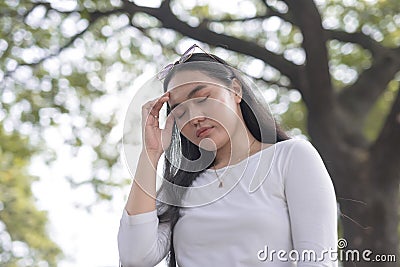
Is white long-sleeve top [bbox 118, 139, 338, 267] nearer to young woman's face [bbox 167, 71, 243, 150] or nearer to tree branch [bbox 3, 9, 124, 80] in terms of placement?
young woman's face [bbox 167, 71, 243, 150]

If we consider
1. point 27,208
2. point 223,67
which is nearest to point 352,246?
point 223,67

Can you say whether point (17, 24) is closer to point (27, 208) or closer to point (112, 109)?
point (112, 109)

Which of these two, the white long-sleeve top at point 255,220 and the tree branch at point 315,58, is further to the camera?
the tree branch at point 315,58

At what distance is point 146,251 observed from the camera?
1.75m

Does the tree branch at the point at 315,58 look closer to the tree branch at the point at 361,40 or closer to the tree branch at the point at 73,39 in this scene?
the tree branch at the point at 361,40

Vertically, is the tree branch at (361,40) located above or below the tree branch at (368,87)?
above

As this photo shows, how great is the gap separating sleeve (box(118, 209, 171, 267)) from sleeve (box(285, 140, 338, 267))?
0.32m

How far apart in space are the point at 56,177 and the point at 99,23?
2.50m

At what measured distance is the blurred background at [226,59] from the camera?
4.91 metres

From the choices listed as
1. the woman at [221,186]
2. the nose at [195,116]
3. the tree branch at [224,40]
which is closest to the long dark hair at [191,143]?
the woman at [221,186]

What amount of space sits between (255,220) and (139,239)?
276mm

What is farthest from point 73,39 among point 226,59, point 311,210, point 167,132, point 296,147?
point 311,210

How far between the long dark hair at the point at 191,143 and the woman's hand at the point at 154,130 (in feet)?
0.08

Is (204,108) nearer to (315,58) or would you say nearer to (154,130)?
(154,130)
